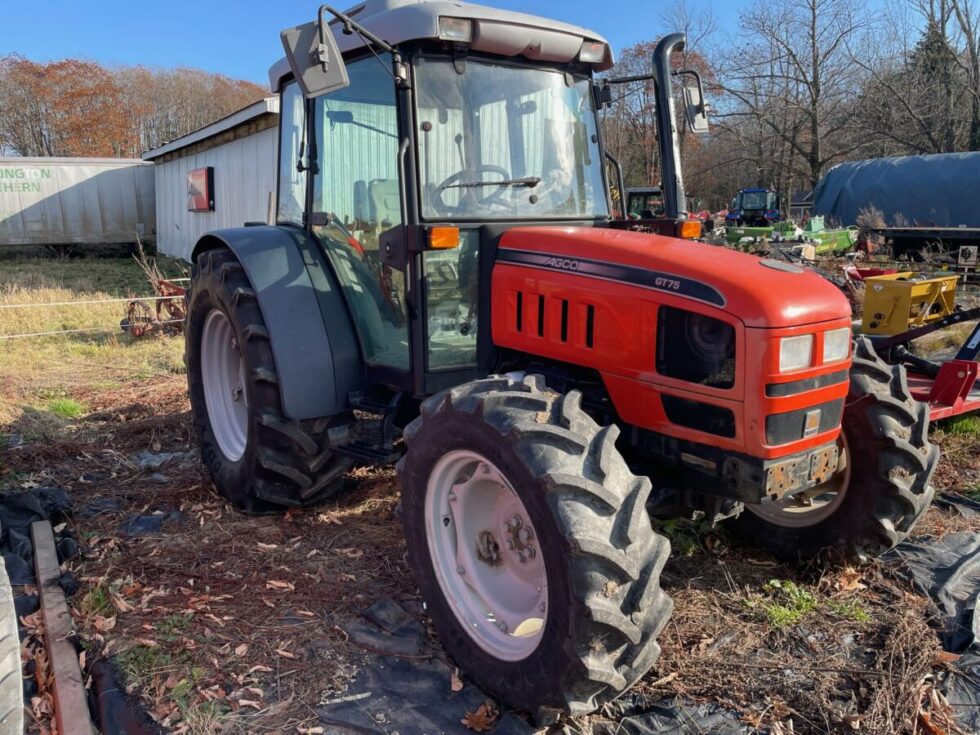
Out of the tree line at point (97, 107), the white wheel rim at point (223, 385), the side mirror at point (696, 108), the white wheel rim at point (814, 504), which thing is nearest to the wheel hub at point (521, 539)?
the white wheel rim at point (814, 504)

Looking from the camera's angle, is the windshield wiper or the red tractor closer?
the red tractor

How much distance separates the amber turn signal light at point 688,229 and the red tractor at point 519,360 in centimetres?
4

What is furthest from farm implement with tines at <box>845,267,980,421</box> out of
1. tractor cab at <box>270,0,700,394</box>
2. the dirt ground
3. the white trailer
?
the white trailer

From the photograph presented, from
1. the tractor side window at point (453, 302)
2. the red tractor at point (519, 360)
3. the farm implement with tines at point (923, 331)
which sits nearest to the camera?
the red tractor at point (519, 360)

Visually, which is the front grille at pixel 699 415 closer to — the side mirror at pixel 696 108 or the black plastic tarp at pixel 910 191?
the side mirror at pixel 696 108

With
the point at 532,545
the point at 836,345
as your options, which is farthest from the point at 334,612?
the point at 836,345

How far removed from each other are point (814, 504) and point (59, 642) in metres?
3.08

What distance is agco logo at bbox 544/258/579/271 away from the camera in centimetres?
295

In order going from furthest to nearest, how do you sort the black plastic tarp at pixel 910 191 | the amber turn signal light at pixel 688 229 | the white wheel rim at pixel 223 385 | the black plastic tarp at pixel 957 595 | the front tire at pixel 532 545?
the black plastic tarp at pixel 910 191 → the white wheel rim at pixel 223 385 → the amber turn signal light at pixel 688 229 → the black plastic tarp at pixel 957 595 → the front tire at pixel 532 545

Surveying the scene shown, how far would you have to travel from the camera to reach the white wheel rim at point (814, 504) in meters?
3.25

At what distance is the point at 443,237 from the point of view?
3.12 meters

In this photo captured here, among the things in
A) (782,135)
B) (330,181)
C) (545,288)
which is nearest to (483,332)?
(545,288)

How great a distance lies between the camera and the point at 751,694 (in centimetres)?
261

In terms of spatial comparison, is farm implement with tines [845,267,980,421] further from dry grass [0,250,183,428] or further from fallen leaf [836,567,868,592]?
dry grass [0,250,183,428]
